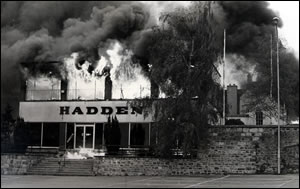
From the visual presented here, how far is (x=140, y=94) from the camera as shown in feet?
74.5

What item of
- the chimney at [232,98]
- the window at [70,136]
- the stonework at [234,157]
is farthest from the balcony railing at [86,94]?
the chimney at [232,98]

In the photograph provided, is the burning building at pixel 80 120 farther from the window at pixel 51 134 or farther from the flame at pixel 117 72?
the flame at pixel 117 72

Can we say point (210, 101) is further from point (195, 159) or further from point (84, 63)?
point (84, 63)

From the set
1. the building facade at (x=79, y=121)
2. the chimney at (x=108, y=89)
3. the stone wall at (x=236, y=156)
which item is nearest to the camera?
the chimney at (x=108, y=89)

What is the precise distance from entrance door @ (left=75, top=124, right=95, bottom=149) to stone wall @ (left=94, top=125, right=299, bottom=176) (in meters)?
5.65

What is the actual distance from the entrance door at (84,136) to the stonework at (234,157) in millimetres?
5482

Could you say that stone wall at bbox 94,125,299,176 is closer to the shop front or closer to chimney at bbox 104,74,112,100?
chimney at bbox 104,74,112,100

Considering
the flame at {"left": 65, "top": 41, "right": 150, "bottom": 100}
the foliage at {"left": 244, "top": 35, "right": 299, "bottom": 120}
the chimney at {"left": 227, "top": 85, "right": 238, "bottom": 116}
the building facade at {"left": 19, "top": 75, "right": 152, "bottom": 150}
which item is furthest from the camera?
the chimney at {"left": 227, "top": 85, "right": 238, "bottom": 116}

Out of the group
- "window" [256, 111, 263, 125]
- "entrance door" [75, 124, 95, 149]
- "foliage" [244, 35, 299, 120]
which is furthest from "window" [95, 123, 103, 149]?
"window" [256, 111, 263, 125]

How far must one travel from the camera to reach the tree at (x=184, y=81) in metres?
21.8

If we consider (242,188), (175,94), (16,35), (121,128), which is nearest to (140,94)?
(175,94)

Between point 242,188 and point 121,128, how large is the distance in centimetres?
1314

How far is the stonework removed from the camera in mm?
21625

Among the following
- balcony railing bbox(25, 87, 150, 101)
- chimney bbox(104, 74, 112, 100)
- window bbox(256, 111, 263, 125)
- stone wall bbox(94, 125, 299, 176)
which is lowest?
stone wall bbox(94, 125, 299, 176)
